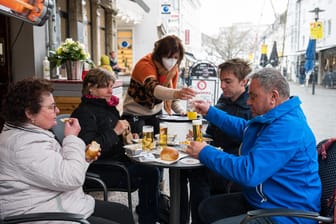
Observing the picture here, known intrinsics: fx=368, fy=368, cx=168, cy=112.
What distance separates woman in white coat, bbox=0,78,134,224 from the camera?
5.14 feet

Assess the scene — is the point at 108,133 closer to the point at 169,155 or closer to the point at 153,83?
the point at 169,155

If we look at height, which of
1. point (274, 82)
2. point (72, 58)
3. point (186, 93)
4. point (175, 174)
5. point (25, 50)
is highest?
point (25, 50)

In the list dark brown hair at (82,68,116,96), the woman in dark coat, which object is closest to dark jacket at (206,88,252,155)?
the woman in dark coat

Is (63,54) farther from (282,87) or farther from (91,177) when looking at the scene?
(282,87)

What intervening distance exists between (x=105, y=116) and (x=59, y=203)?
105 centimetres

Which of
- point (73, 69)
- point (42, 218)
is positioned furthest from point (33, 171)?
point (73, 69)

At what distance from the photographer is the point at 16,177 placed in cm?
157

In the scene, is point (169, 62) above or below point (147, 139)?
above

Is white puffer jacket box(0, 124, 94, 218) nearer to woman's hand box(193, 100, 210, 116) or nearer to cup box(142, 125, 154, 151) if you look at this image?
cup box(142, 125, 154, 151)

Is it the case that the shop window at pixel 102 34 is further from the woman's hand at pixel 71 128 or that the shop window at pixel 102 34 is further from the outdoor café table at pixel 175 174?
the woman's hand at pixel 71 128

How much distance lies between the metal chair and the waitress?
4.40ft

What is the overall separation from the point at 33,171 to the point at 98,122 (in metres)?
1.09

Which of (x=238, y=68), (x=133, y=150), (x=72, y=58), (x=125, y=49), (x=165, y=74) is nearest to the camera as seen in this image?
(x=133, y=150)

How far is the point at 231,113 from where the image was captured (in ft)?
9.45
